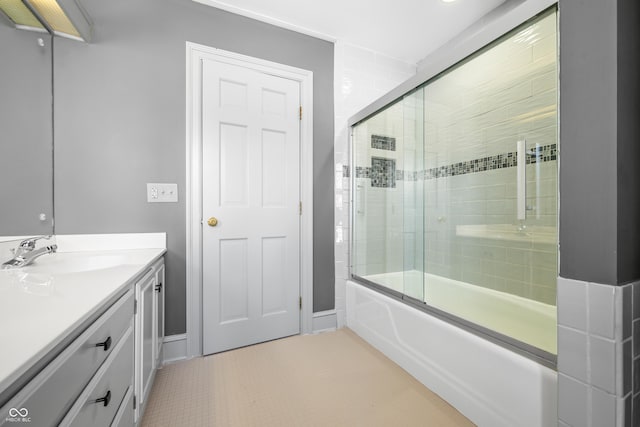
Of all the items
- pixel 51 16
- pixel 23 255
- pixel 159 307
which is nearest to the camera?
pixel 23 255

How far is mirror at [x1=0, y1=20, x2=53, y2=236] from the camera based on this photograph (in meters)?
1.24

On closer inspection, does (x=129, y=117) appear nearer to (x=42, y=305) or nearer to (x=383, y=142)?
(x=42, y=305)

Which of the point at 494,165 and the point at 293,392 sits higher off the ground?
the point at 494,165

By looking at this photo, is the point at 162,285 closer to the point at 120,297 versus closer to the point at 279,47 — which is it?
the point at 120,297

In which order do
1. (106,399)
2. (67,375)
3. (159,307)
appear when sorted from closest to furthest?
(67,375)
(106,399)
(159,307)

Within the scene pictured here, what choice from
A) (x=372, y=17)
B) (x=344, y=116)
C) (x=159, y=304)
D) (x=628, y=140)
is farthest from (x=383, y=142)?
(x=159, y=304)

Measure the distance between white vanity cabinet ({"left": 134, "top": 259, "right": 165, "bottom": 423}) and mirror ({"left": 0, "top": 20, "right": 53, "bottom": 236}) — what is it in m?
0.64

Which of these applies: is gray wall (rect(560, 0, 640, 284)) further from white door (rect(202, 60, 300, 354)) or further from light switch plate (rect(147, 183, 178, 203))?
light switch plate (rect(147, 183, 178, 203))

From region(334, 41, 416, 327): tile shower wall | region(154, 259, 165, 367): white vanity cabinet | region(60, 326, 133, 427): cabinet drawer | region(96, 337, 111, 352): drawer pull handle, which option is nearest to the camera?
region(60, 326, 133, 427): cabinet drawer

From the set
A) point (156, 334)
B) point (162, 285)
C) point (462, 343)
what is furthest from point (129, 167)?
point (462, 343)

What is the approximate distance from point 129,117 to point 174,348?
1.57 metres

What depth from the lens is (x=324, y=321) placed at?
7.60ft

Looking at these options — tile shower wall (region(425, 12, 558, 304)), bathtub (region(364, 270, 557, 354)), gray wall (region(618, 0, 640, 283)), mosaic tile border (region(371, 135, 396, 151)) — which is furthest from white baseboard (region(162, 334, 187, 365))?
gray wall (region(618, 0, 640, 283))

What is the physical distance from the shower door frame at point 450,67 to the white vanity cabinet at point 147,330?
148 cm
